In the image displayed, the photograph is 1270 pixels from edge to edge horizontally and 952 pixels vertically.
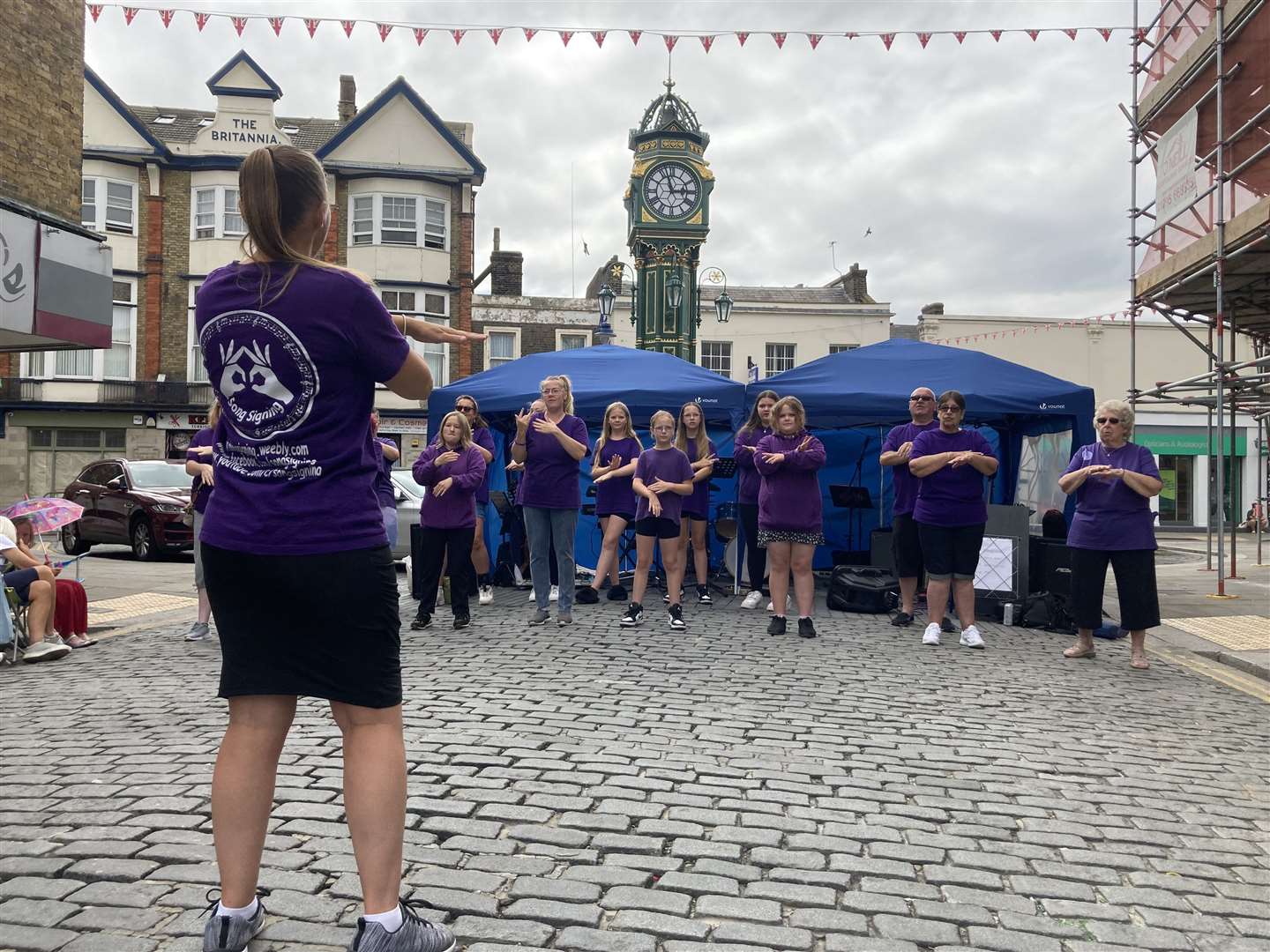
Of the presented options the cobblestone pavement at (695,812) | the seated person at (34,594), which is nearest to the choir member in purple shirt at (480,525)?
the cobblestone pavement at (695,812)

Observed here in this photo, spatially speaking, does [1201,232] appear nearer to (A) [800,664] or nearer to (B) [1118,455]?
(B) [1118,455]

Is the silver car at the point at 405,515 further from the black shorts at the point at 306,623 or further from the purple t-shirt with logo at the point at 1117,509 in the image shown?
the black shorts at the point at 306,623

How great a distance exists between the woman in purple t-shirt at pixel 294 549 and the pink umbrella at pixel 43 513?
5755mm

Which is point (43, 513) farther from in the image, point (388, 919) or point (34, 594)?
point (388, 919)

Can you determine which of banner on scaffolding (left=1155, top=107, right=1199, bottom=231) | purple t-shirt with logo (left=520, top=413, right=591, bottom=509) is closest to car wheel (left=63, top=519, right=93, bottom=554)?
purple t-shirt with logo (left=520, top=413, right=591, bottom=509)

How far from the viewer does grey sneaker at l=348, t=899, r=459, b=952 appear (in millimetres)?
2193

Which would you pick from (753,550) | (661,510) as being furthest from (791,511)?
(753,550)

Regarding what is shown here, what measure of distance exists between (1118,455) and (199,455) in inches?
256

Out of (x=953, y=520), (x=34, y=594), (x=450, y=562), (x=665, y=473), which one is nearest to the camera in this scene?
(x=34, y=594)

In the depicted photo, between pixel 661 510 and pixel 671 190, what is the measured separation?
529 inches

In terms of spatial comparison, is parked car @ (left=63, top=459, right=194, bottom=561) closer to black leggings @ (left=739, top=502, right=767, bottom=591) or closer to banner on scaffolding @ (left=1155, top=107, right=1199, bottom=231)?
black leggings @ (left=739, top=502, right=767, bottom=591)

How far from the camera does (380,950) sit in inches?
86.2

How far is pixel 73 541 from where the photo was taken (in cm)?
1627

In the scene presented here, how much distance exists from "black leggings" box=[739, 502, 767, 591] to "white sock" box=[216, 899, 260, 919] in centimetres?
774
